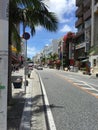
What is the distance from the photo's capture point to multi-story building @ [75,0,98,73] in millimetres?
76125

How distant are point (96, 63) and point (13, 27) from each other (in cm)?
5611

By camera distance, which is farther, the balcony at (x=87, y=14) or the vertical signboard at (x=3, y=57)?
the balcony at (x=87, y=14)

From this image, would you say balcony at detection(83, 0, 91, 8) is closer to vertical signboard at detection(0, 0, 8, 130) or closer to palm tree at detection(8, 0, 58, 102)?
palm tree at detection(8, 0, 58, 102)

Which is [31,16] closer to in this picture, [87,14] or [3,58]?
[3,58]

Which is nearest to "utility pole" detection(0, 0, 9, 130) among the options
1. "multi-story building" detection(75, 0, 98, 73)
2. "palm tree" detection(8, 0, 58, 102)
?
"palm tree" detection(8, 0, 58, 102)

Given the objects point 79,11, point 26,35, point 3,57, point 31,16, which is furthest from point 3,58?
point 79,11

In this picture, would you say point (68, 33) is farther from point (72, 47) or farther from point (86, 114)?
point (86, 114)

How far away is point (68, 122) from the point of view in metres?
9.60

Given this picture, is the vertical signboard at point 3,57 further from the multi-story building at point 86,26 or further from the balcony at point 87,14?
the balcony at point 87,14

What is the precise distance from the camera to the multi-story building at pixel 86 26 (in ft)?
250

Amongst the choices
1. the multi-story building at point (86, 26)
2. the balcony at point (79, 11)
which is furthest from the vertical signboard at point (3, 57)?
the balcony at point (79, 11)

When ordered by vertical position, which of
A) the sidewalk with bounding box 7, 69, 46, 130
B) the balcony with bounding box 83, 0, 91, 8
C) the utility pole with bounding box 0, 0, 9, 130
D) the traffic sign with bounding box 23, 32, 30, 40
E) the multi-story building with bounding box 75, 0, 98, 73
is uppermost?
the balcony with bounding box 83, 0, 91, 8

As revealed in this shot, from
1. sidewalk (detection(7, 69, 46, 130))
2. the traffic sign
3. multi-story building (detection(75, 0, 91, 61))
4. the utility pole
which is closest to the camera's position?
the utility pole

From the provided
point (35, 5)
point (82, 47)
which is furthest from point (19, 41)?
point (82, 47)
